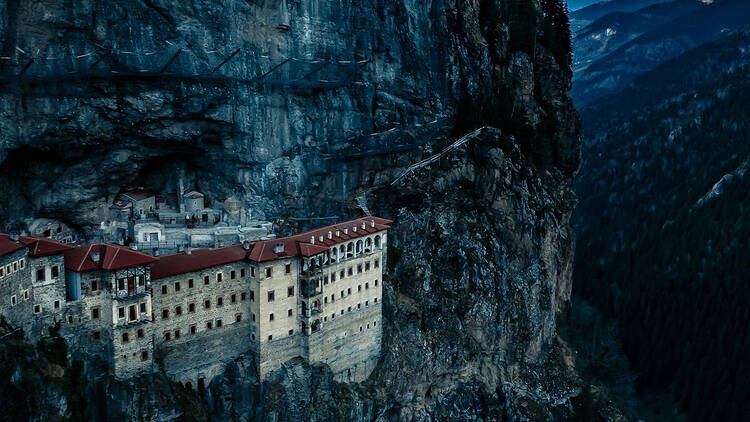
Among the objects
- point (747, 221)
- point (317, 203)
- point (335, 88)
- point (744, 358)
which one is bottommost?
point (744, 358)

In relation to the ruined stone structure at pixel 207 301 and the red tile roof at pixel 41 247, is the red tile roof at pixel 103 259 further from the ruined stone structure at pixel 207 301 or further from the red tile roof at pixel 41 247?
the red tile roof at pixel 41 247

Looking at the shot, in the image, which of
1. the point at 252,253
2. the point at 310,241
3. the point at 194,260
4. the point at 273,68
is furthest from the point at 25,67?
the point at 310,241

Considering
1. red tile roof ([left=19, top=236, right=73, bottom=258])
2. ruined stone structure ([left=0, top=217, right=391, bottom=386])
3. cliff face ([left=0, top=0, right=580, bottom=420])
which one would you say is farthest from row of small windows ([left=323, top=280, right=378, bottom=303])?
red tile roof ([left=19, top=236, right=73, bottom=258])

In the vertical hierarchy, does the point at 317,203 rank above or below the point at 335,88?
below

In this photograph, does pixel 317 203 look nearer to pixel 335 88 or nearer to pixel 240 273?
pixel 335 88

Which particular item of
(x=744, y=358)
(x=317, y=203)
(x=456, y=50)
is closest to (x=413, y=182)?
(x=317, y=203)
